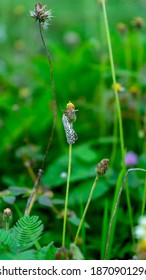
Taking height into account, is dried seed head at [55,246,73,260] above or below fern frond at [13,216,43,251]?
below

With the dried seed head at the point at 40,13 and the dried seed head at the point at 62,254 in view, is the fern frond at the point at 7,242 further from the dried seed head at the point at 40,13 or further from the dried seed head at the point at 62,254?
the dried seed head at the point at 40,13

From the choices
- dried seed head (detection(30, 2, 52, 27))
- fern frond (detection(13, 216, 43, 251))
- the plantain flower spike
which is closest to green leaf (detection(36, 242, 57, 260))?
fern frond (detection(13, 216, 43, 251))

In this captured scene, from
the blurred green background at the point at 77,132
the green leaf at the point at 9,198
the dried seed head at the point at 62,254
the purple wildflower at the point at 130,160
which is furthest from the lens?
the purple wildflower at the point at 130,160

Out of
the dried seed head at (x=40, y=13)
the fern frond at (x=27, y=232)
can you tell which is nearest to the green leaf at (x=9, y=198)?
the fern frond at (x=27, y=232)

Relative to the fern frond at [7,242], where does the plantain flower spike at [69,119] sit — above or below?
above

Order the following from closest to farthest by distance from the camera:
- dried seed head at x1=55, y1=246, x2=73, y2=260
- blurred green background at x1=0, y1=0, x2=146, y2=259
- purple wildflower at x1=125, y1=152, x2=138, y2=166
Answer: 1. dried seed head at x1=55, y1=246, x2=73, y2=260
2. blurred green background at x1=0, y1=0, x2=146, y2=259
3. purple wildflower at x1=125, y1=152, x2=138, y2=166

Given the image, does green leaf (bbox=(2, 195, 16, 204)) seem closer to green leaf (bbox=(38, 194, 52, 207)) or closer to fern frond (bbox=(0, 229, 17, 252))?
green leaf (bbox=(38, 194, 52, 207))

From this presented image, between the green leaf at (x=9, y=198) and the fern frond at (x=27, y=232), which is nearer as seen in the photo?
the fern frond at (x=27, y=232)
